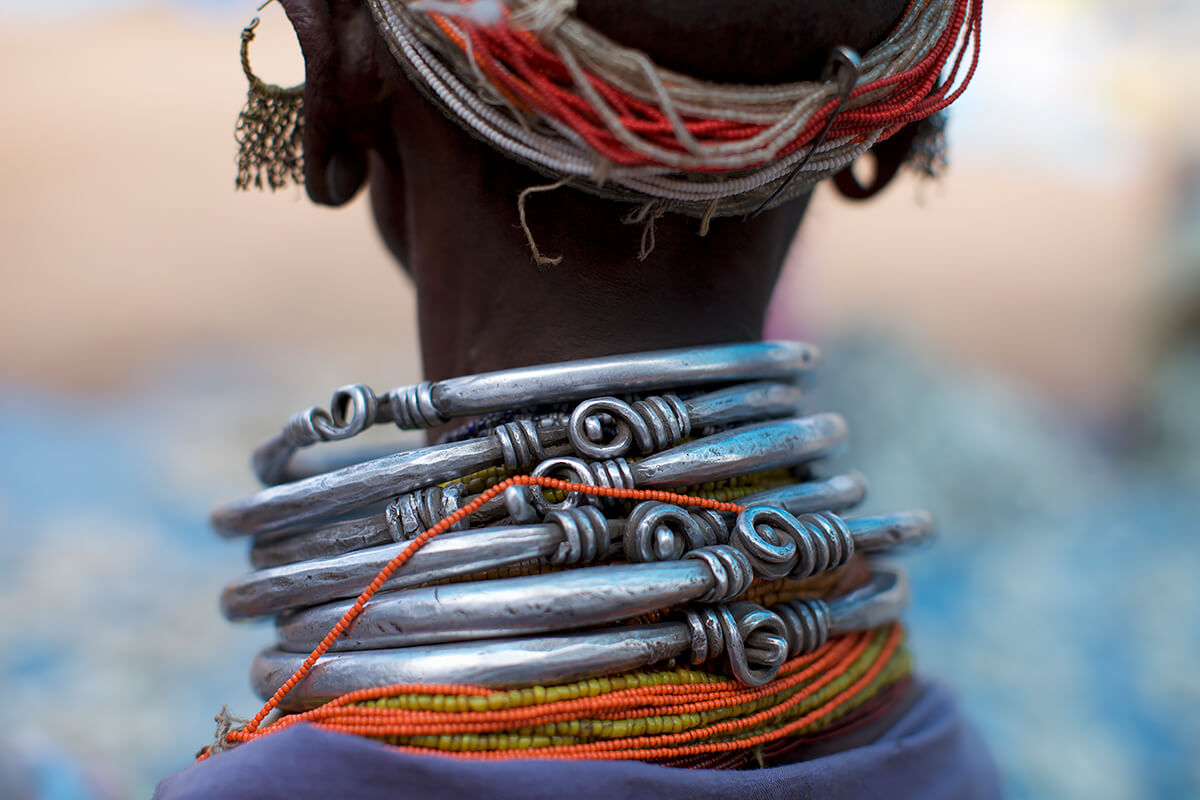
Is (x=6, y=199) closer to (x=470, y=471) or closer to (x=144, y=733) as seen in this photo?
(x=144, y=733)

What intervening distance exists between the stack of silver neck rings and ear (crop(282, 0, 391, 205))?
9.7 inches

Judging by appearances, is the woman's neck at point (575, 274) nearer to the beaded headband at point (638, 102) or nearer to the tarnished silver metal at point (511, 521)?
the beaded headband at point (638, 102)

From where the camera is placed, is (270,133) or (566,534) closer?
(566,534)

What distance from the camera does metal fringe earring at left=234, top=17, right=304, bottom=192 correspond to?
3.10 ft

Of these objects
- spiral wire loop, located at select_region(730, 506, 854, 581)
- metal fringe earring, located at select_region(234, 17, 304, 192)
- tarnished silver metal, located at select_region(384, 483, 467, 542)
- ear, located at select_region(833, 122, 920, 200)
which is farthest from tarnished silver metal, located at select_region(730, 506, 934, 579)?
metal fringe earring, located at select_region(234, 17, 304, 192)

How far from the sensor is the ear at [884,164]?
3.30 ft

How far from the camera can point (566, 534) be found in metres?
0.71

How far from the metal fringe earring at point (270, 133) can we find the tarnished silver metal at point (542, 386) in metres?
0.28

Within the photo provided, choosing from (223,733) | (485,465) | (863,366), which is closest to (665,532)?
(485,465)

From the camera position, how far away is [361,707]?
0.70 meters

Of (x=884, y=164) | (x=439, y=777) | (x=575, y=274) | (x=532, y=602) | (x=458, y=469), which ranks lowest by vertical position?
(x=439, y=777)

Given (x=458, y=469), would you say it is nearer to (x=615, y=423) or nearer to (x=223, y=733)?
(x=615, y=423)

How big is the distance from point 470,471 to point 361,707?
20 cm

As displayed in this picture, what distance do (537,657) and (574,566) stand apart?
0.28 feet
